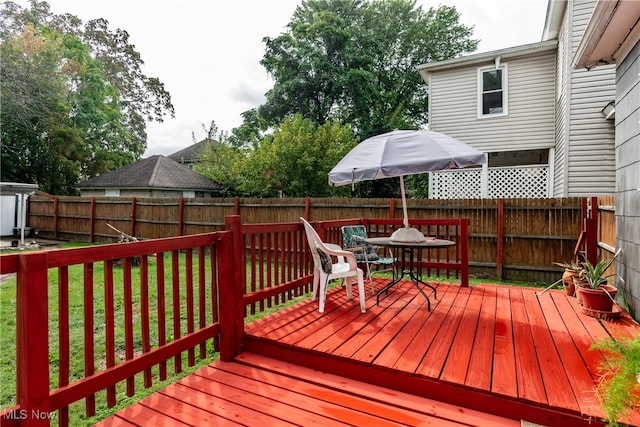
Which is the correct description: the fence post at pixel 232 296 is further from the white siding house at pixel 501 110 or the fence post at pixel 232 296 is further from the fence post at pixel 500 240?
the white siding house at pixel 501 110

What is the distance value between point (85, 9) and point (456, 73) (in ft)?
75.8

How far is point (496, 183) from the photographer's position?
8.85m

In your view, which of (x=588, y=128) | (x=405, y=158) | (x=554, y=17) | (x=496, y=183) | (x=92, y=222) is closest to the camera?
(x=405, y=158)

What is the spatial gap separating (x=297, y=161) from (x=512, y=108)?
6452 millimetres

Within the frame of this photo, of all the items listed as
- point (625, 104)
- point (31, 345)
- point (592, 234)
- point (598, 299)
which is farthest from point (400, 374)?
point (592, 234)

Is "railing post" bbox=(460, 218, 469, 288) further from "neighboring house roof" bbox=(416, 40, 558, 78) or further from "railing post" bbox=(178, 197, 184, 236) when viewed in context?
"railing post" bbox=(178, 197, 184, 236)

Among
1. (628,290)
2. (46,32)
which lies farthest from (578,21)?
(46,32)

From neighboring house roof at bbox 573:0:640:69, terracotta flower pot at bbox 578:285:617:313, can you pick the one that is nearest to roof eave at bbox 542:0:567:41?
neighboring house roof at bbox 573:0:640:69

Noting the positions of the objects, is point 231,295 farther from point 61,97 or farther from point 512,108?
point 61,97

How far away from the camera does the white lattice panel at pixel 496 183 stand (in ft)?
28.1

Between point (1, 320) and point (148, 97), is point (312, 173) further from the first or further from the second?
point (148, 97)

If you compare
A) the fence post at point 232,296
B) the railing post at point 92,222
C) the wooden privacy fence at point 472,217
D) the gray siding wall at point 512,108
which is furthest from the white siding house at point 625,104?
the railing post at point 92,222

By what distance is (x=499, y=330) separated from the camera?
2.95m

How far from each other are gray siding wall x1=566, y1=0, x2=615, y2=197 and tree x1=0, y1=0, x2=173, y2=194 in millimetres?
20501
